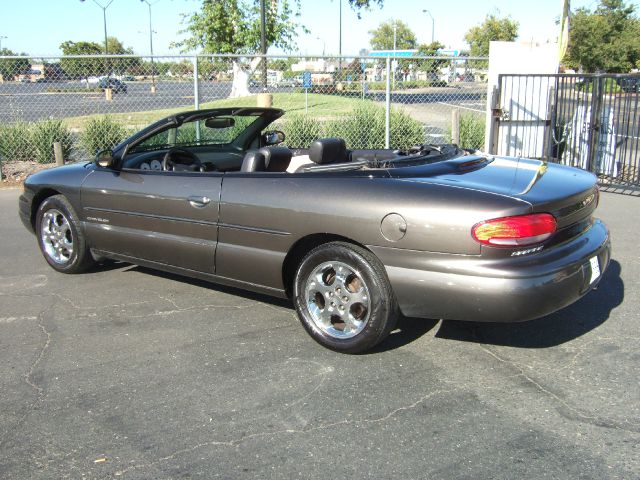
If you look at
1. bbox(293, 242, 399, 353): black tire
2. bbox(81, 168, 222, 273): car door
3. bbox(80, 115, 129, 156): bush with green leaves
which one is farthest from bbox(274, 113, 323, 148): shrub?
bbox(293, 242, 399, 353): black tire

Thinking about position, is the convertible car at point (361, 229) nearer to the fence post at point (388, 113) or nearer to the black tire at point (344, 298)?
the black tire at point (344, 298)

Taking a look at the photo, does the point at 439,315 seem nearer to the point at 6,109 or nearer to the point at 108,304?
the point at 108,304

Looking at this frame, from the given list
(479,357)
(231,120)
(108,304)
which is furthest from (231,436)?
(231,120)

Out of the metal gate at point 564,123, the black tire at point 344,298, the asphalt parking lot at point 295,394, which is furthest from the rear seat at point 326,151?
the metal gate at point 564,123

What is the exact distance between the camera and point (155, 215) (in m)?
4.96

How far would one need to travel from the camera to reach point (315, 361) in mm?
4027

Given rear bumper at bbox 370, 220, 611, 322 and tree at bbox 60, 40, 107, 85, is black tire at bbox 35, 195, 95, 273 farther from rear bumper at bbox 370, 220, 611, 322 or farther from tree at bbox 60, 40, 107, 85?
tree at bbox 60, 40, 107, 85

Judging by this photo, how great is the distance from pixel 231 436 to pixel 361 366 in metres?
1.04

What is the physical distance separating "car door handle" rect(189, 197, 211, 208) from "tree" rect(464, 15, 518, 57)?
58.8m

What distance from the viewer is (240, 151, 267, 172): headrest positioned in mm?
4602

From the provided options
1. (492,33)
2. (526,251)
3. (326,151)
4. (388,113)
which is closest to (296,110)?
(388,113)

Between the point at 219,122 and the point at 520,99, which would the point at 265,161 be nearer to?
the point at 219,122

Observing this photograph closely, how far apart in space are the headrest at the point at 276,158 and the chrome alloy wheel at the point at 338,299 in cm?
95

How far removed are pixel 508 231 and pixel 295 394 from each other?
4.82 ft
